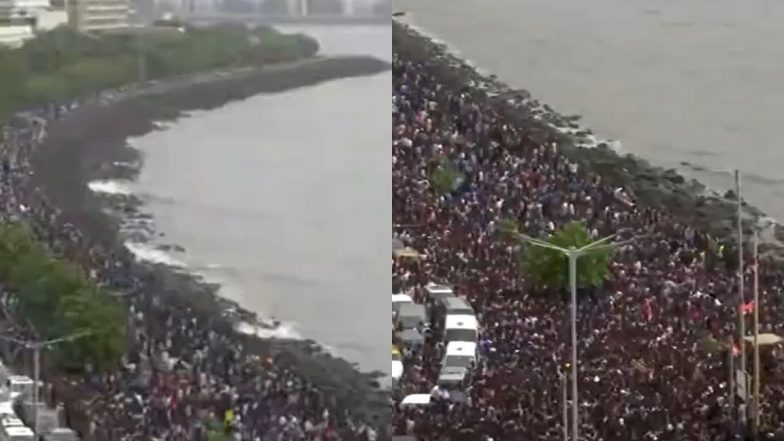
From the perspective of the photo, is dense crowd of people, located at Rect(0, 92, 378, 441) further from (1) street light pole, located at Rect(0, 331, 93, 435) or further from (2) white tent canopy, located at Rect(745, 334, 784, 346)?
(2) white tent canopy, located at Rect(745, 334, 784, 346)

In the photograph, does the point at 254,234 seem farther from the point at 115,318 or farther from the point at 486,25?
the point at 486,25

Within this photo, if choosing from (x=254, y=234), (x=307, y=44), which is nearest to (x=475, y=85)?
(x=307, y=44)

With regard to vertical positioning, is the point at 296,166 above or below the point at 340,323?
above

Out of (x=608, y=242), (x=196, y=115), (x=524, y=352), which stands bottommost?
(x=524, y=352)

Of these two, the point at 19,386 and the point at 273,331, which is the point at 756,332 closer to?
the point at 273,331

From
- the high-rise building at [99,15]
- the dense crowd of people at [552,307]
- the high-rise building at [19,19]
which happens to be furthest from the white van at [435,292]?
the high-rise building at [19,19]
